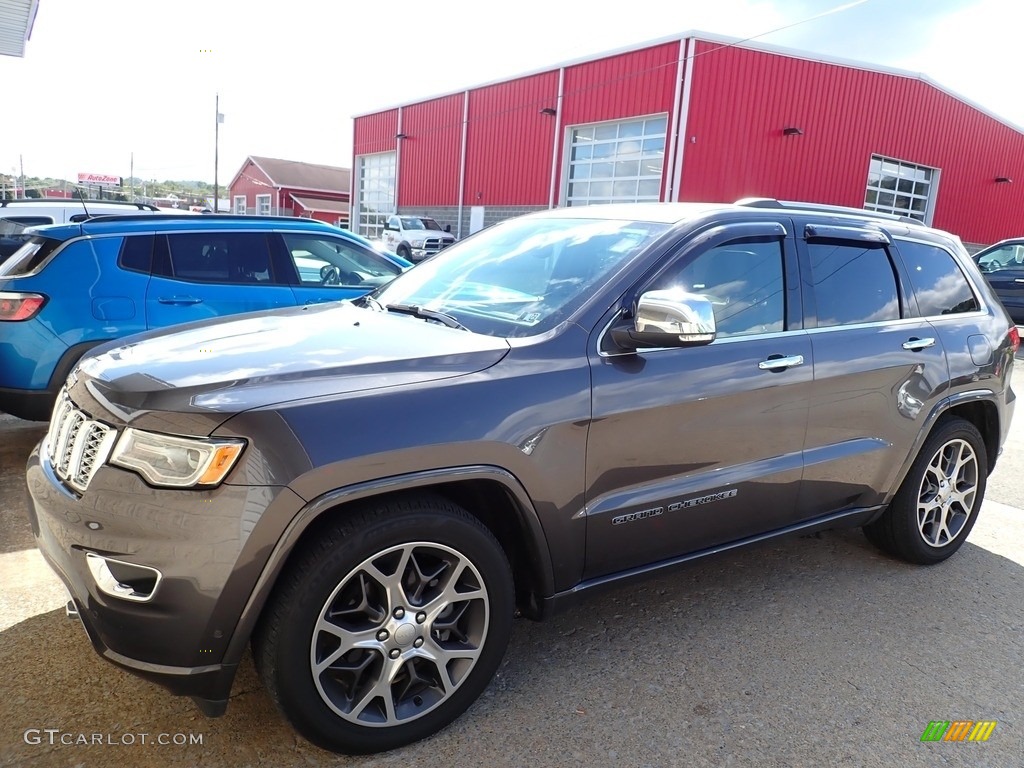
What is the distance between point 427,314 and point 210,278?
10.4 feet

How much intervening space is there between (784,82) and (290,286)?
17537mm

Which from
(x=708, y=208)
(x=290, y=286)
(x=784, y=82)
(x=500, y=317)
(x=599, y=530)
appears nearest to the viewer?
(x=599, y=530)

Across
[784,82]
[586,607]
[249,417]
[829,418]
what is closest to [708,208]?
[829,418]

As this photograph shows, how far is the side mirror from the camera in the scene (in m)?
2.54

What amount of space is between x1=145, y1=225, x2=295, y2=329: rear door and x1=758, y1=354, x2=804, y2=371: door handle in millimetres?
3872

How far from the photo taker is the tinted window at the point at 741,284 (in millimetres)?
3064

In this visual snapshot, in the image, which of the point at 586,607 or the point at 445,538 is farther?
the point at 586,607

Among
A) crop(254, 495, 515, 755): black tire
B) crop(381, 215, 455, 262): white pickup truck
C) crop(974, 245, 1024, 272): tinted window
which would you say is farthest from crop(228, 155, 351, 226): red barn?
crop(254, 495, 515, 755): black tire

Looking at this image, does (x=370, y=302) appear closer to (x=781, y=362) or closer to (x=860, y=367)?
(x=781, y=362)

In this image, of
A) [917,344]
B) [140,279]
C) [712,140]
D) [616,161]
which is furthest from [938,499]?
[616,161]

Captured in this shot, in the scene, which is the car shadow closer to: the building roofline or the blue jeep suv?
the blue jeep suv

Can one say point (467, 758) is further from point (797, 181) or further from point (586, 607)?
point (797, 181)

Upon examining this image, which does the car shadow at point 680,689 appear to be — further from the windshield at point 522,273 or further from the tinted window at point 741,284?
the windshield at point 522,273

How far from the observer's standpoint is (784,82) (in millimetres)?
19375
